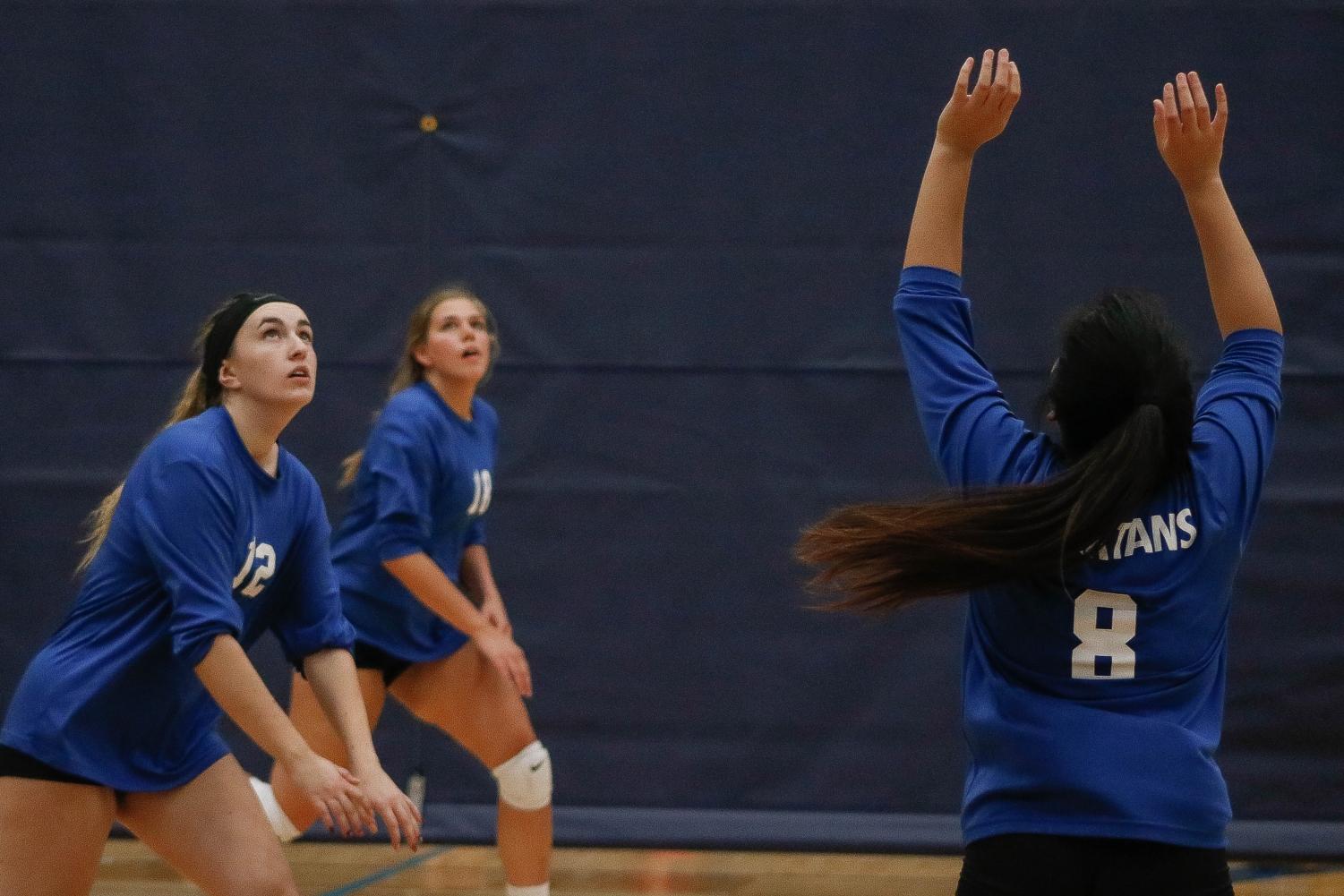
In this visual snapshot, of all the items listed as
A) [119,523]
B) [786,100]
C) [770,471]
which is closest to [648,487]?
[770,471]

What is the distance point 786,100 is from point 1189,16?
1264 millimetres

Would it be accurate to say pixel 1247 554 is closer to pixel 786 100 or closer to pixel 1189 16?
pixel 1189 16

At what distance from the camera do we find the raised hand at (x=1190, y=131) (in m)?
1.77

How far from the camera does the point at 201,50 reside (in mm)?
4949

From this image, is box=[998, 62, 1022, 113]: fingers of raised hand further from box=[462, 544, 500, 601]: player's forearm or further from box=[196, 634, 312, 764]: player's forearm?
box=[462, 544, 500, 601]: player's forearm

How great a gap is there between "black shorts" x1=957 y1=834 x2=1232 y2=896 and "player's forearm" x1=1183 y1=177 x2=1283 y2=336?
2.04ft

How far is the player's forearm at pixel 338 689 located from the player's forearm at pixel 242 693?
20cm

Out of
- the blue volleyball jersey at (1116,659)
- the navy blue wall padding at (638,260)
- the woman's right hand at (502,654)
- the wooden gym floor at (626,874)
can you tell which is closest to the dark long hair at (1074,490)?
the blue volleyball jersey at (1116,659)

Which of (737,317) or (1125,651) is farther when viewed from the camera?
(737,317)

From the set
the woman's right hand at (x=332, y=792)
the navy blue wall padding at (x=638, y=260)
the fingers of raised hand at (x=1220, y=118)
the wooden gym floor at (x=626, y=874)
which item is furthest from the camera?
the navy blue wall padding at (x=638, y=260)

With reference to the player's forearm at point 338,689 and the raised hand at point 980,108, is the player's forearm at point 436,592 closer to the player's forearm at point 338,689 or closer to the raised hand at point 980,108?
the player's forearm at point 338,689

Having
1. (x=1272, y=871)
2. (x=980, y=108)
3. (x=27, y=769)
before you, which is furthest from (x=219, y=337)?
(x=1272, y=871)

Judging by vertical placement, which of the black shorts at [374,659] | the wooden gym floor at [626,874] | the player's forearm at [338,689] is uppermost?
the player's forearm at [338,689]

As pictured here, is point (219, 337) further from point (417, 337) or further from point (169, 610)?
point (417, 337)
